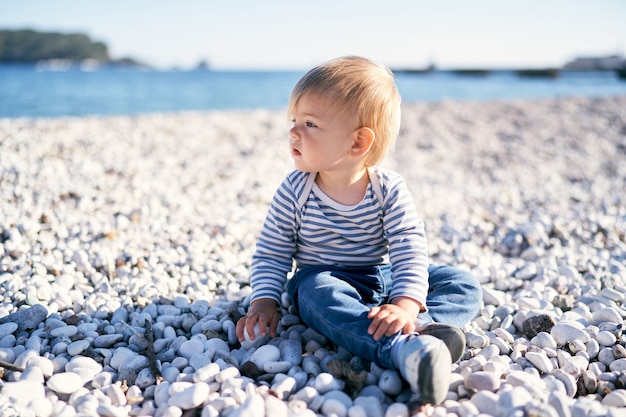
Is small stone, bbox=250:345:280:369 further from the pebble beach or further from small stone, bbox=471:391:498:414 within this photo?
small stone, bbox=471:391:498:414

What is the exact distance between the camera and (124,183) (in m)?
4.20

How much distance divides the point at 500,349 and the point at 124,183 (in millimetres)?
3430

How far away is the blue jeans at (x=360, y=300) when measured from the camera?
1.54 m

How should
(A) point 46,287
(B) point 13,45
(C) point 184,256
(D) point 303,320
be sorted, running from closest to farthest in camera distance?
(D) point 303,320 → (A) point 46,287 → (C) point 184,256 → (B) point 13,45

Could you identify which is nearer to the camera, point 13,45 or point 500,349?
point 500,349

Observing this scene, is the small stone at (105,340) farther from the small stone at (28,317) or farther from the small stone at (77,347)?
the small stone at (28,317)

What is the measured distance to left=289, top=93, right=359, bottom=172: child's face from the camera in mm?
1687

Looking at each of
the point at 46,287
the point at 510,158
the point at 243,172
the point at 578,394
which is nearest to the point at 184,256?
the point at 46,287

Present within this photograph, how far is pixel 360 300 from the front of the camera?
1.73 m

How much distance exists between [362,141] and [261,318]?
72 centimetres

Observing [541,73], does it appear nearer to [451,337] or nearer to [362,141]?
[362,141]

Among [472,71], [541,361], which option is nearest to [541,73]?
[472,71]

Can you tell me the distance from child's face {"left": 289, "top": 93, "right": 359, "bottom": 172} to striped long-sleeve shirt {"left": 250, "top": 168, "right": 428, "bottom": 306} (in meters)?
0.16

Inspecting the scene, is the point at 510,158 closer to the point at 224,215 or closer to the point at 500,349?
the point at 224,215
